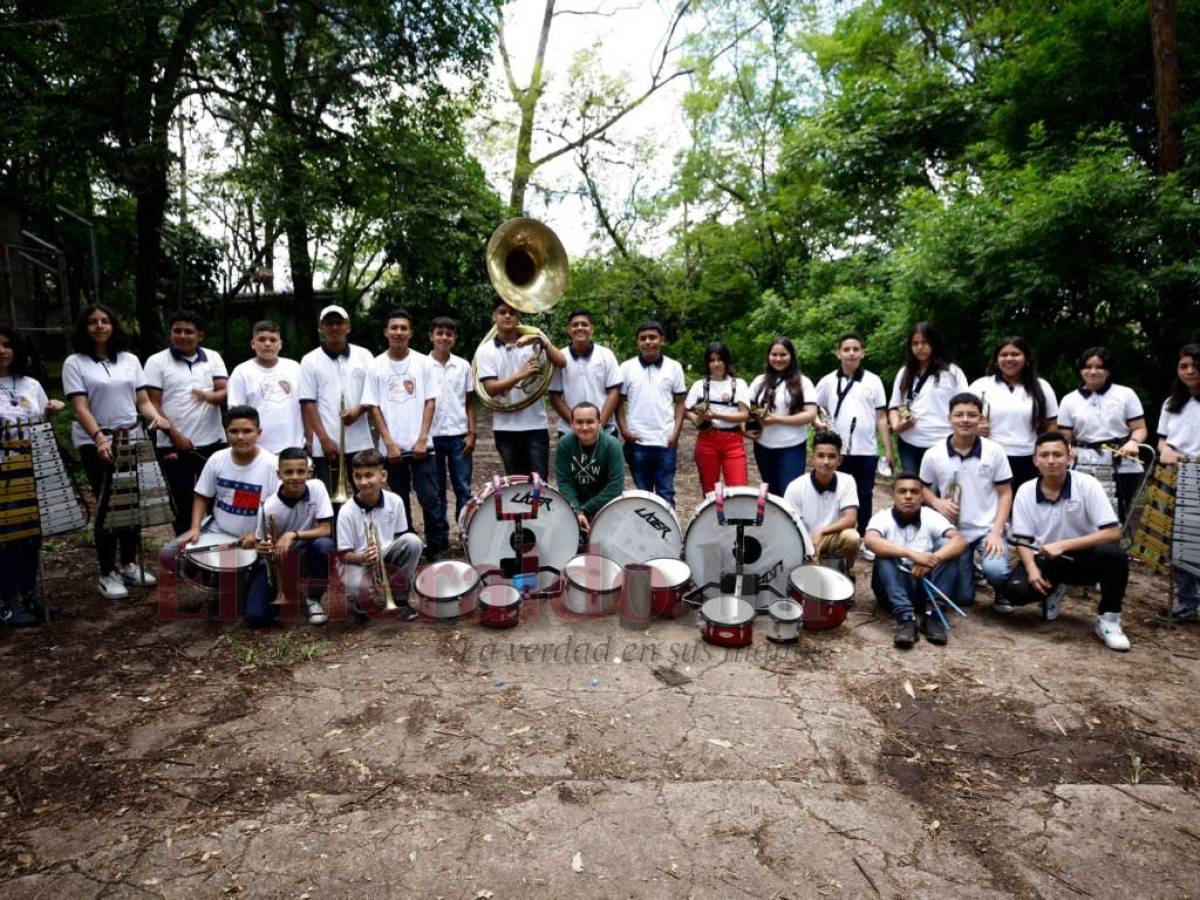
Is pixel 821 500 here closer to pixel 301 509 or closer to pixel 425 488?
pixel 425 488

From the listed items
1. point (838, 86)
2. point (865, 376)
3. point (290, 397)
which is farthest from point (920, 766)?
point (838, 86)

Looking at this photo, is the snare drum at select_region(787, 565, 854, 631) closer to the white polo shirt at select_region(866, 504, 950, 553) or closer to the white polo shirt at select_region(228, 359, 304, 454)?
the white polo shirt at select_region(866, 504, 950, 553)

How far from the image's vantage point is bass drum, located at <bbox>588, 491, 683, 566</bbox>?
4.68 meters

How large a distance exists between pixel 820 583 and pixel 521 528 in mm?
1882

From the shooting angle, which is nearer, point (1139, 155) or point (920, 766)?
point (920, 766)

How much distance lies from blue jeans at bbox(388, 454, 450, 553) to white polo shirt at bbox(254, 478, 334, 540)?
0.81 metres

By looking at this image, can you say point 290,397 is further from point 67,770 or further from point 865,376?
point 865,376

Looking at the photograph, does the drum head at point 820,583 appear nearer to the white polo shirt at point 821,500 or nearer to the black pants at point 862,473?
the white polo shirt at point 821,500

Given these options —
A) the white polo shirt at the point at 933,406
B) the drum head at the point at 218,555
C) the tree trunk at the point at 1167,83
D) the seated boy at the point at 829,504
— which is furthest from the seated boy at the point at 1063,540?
the tree trunk at the point at 1167,83

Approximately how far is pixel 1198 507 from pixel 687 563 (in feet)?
9.88

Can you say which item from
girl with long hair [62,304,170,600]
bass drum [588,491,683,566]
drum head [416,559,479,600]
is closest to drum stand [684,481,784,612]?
bass drum [588,491,683,566]

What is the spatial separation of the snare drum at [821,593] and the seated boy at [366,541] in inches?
94.1

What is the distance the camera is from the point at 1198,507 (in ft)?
14.0

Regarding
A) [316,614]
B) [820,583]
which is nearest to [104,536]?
[316,614]
